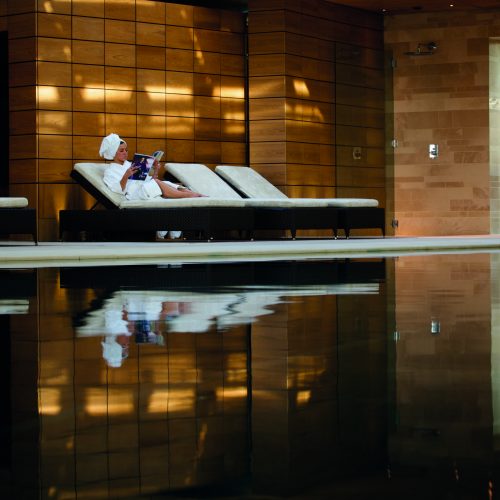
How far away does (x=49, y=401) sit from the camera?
2.88 meters

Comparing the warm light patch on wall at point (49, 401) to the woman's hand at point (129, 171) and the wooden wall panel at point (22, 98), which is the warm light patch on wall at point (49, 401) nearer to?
the woman's hand at point (129, 171)

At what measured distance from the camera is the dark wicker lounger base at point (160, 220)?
46.6 ft

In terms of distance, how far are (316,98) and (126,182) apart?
4538 mm

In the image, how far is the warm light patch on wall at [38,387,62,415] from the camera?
273cm

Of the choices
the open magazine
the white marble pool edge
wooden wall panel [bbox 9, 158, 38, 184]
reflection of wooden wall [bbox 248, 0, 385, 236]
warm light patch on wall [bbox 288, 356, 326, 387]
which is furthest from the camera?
reflection of wooden wall [bbox 248, 0, 385, 236]

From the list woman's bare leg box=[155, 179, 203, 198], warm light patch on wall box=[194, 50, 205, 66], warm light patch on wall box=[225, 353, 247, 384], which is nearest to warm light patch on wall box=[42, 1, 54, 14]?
warm light patch on wall box=[194, 50, 205, 66]

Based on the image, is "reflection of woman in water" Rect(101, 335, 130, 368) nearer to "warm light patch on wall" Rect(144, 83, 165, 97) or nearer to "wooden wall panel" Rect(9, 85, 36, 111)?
"wooden wall panel" Rect(9, 85, 36, 111)

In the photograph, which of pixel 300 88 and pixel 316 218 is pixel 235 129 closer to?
pixel 300 88

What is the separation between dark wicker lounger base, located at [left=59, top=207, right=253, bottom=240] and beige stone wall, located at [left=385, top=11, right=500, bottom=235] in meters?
5.98

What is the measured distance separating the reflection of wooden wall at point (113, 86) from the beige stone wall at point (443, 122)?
3138 millimetres

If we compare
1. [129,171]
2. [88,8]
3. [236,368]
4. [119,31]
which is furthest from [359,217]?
[236,368]

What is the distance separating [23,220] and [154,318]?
871 centimetres

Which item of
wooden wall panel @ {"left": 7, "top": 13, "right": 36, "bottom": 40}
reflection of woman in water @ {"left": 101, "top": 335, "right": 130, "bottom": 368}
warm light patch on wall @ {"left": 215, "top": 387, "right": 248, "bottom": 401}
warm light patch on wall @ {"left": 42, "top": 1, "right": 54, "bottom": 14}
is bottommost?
warm light patch on wall @ {"left": 215, "top": 387, "right": 248, "bottom": 401}

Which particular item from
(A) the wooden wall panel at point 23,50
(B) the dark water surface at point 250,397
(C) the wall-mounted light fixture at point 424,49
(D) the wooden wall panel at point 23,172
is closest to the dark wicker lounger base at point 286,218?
(D) the wooden wall panel at point 23,172
